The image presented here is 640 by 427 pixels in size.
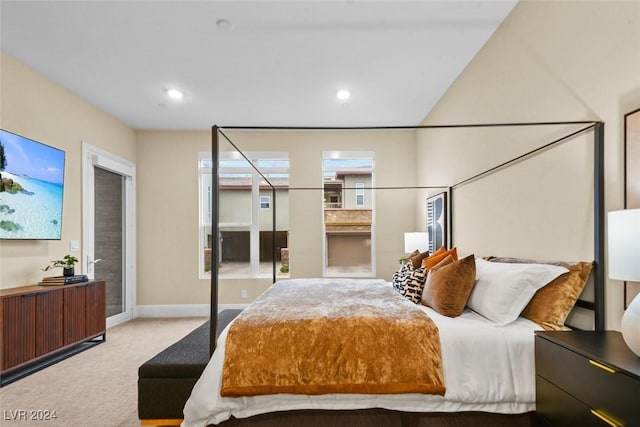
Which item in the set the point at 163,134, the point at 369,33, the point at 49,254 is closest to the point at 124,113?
the point at 163,134

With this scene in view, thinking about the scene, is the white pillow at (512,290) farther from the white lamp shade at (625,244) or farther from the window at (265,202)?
the window at (265,202)

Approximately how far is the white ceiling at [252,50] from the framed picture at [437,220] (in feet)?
4.03

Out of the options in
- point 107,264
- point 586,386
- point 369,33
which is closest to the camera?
point 586,386

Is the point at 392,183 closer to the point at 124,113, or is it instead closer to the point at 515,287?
the point at 515,287

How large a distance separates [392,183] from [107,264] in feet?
14.6

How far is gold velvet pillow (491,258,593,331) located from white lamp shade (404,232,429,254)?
2.40 meters

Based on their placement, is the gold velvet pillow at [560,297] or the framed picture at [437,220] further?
the framed picture at [437,220]

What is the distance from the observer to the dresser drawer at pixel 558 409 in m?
1.26

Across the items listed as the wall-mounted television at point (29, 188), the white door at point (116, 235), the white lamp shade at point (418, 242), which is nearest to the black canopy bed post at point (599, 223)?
the white lamp shade at point (418, 242)

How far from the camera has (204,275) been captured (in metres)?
5.21

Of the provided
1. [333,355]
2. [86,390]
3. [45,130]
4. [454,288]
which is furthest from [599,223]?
[45,130]

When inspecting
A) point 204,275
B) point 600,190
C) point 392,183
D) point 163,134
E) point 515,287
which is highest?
point 163,134

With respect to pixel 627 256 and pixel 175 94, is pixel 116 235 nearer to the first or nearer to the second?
pixel 175 94

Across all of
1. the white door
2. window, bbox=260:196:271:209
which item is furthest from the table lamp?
the white door
